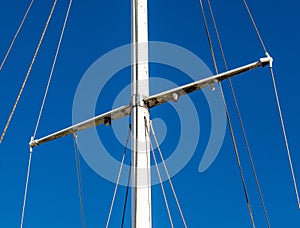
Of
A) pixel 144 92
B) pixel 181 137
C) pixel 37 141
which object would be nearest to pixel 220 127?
pixel 181 137

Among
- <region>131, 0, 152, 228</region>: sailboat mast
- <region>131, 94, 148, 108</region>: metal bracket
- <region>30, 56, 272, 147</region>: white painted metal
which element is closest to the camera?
<region>131, 0, 152, 228</region>: sailboat mast

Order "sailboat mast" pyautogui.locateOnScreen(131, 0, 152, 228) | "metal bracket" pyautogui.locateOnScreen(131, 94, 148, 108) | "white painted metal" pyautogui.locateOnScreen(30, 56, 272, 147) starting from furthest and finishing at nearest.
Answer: "white painted metal" pyautogui.locateOnScreen(30, 56, 272, 147) → "metal bracket" pyautogui.locateOnScreen(131, 94, 148, 108) → "sailboat mast" pyautogui.locateOnScreen(131, 0, 152, 228)

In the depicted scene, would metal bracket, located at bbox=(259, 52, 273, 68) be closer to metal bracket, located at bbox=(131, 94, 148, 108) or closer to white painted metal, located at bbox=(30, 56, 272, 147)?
white painted metal, located at bbox=(30, 56, 272, 147)

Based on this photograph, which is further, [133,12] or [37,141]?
[37,141]

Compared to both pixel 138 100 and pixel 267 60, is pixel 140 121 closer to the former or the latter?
pixel 138 100

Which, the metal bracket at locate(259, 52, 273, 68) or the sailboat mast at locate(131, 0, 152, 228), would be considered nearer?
the sailboat mast at locate(131, 0, 152, 228)

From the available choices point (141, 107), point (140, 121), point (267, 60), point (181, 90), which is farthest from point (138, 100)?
point (267, 60)

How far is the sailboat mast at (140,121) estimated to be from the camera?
713 centimetres

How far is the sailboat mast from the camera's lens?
713 cm

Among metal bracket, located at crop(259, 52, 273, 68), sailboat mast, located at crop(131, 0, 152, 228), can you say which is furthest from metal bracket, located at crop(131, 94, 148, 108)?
metal bracket, located at crop(259, 52, 273, 68)

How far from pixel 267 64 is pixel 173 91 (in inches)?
60.1

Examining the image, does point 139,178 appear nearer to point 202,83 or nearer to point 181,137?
point 202,83

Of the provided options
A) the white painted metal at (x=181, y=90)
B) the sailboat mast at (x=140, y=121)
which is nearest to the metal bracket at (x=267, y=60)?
the white painted metal at (x=181, y=90)

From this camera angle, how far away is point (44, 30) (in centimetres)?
912
